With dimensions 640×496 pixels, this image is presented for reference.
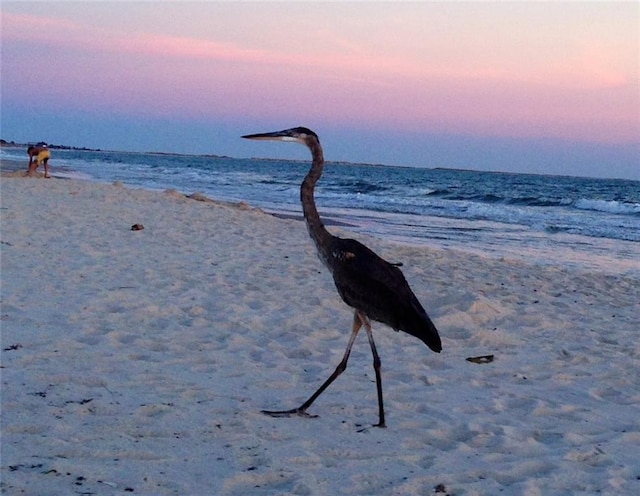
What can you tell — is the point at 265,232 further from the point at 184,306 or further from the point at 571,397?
the point at 571,397

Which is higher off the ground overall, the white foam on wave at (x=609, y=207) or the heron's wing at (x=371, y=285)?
the white foam on wave at (x=609, y=207)

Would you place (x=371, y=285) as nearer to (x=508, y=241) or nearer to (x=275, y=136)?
(x=275, y=136)

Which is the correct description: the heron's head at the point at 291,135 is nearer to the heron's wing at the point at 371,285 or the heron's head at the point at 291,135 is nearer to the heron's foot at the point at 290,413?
the heron's wing at the point at 371,285

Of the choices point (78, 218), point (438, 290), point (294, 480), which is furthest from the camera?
point (78, 218)

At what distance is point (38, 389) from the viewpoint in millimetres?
4129

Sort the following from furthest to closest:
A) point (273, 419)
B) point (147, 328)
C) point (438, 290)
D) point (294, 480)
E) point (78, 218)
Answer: point (78, 218) < point (438, 290) < point (147, 328) < point (273, 419) < point (294, 480)

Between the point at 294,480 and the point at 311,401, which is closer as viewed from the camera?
the point at 294,480

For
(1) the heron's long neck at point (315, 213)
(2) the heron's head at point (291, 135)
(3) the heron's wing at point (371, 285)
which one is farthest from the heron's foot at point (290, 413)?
(2) the heron's head at point (291, 135)

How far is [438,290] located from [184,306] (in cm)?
302

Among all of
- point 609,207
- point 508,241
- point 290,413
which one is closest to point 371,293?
point 290,413

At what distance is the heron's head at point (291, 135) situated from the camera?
14.8 feet

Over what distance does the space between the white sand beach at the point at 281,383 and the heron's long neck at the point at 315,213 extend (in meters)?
0.99

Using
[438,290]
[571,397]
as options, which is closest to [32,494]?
[571,397]

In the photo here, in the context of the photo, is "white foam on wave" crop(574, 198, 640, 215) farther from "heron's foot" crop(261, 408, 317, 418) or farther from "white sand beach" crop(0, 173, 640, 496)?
"heron's foot" crop(261, 408, 317, 418)
